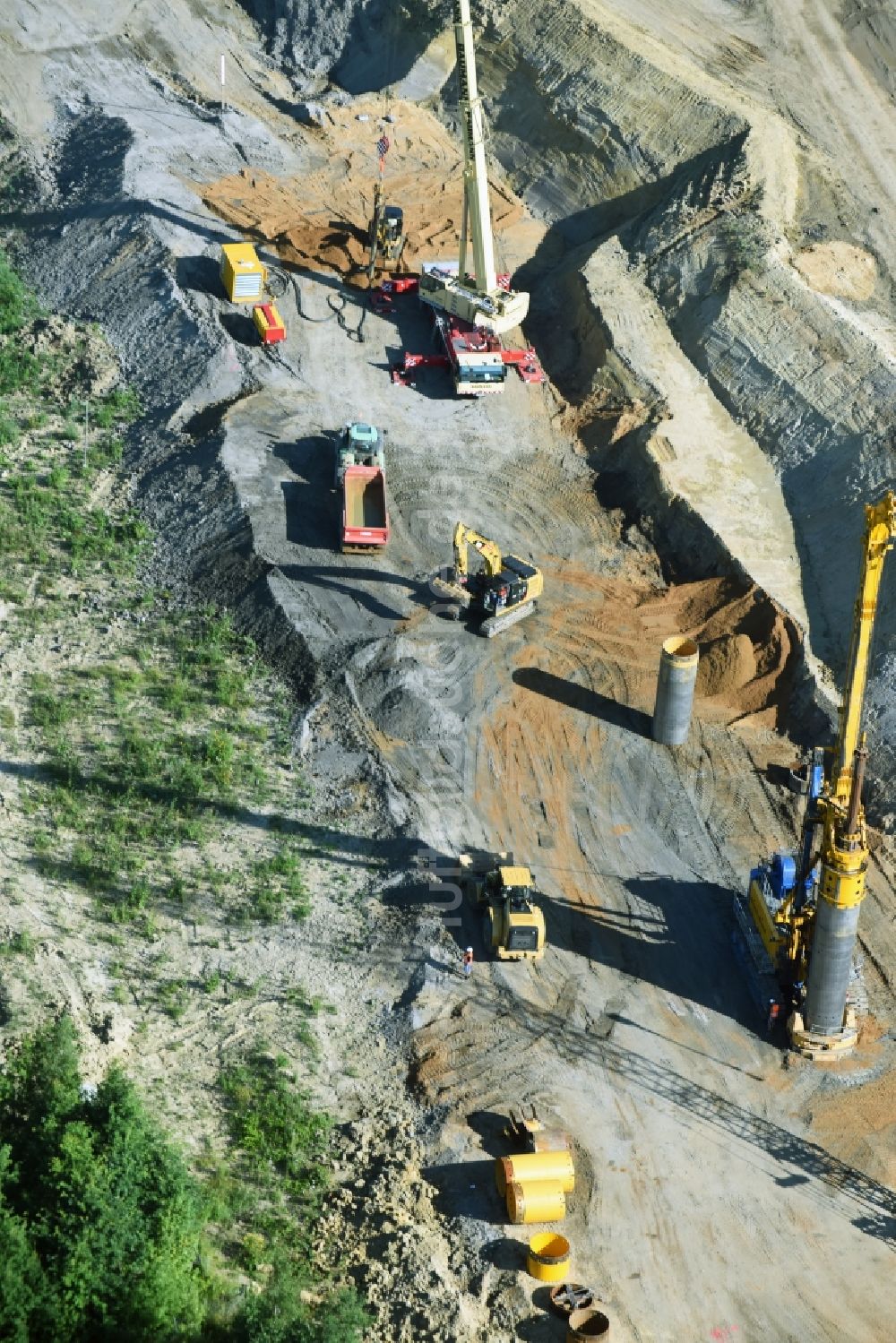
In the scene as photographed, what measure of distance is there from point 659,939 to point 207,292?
23.1 m

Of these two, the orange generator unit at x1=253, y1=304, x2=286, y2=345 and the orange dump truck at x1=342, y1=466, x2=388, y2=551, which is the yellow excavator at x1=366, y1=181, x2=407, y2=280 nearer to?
the orange generator unit at x1=253, y1=304, x2=286, y2=345

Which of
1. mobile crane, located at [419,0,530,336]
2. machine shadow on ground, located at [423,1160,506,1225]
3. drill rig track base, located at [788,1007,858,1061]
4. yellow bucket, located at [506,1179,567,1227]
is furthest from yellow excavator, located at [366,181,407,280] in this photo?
yellow bucket, located at [506,1179,567,1227]

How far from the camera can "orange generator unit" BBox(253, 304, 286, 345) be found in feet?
164

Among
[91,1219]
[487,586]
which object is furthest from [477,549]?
[91,1219]

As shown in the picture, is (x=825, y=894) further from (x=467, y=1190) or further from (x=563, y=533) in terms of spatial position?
(x=563, y=533)

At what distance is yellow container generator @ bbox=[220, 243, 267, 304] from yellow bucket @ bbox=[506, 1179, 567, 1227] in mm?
26974

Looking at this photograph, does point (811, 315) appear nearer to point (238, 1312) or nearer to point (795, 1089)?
point (795, 1089)

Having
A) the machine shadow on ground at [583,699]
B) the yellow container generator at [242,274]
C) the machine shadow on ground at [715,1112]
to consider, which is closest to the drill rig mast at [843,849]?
the machine shadow on ground at [715,1112]

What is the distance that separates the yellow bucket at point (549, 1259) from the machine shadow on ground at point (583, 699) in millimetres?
12747

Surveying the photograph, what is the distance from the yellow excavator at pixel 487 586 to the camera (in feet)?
141

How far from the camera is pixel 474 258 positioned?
50.3 meters

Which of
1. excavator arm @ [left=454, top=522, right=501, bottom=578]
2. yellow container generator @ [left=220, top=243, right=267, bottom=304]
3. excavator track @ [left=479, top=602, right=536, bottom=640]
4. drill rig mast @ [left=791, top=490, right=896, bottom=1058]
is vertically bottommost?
yellow container generator @ [left=220, top=243, right=267, bottom=304]

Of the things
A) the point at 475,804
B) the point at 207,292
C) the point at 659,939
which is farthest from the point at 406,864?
the point at 207,292

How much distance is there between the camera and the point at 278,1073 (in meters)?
34.5
